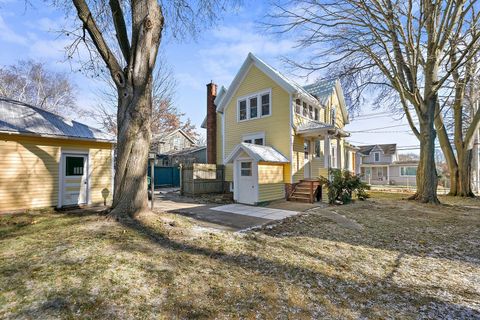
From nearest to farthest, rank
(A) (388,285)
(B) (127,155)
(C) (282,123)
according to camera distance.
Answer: (A) (388,285) → (B) (127,155) → (C) (282,123)

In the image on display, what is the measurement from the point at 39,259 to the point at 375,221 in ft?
28.9

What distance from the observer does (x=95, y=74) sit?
8.55 metres

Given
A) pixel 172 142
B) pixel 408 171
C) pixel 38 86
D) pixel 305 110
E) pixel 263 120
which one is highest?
pixel 38 86

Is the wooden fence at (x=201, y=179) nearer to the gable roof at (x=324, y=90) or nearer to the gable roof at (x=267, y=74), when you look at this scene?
the gable roof at (x=267, y=74)

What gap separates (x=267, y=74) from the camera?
13484 mm

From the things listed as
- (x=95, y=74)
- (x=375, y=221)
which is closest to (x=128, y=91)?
(x=95, y=74)

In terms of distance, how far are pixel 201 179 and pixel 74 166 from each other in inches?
270

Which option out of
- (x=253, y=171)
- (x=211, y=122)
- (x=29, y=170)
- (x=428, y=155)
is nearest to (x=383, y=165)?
(x=428, y=155)

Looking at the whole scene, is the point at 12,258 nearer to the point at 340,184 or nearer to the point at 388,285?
the point at 388,285

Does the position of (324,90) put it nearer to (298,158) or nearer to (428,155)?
(298,158)

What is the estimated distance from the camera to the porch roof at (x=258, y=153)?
11.0 meters

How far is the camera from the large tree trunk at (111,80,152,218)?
5836 mm

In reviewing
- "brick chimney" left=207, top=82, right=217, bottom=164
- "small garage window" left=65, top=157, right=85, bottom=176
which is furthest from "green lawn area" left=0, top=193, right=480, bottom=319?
"brick chimney" left=207, top=82, right=217, bottom=164

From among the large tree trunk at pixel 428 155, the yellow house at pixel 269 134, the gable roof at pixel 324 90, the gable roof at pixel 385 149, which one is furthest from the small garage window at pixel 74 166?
the gable roof at pixel 385 149
